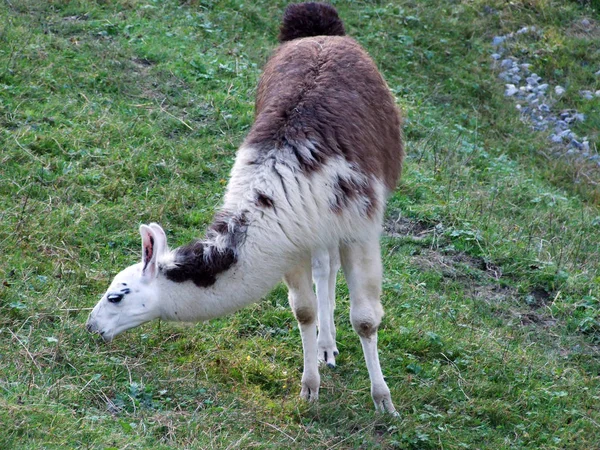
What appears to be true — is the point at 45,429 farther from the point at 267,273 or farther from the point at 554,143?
the point at 554,143

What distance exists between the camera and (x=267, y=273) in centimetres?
430

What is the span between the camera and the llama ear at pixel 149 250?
429cm

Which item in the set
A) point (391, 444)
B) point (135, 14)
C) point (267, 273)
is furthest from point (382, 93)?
point (135, 14)

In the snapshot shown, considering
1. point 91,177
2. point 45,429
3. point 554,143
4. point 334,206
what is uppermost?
point 334,206

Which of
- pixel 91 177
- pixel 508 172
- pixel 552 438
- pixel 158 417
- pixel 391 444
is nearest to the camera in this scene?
pixel 158 417

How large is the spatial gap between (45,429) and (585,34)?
33.0 feet

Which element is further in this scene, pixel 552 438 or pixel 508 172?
pixel 508 172

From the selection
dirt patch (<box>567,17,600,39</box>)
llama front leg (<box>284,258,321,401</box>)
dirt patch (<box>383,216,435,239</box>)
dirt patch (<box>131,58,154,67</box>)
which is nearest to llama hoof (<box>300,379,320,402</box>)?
llama front leg (<box>284,258,321,401</box>)

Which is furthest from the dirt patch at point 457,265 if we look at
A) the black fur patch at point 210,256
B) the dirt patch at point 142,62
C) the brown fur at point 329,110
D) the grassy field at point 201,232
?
the dirt patch at point 142,62

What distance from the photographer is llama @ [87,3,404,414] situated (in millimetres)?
4262

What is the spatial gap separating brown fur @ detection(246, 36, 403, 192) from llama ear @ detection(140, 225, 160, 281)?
691 millimetres

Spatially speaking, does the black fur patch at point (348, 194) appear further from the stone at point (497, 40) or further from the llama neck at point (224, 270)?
the stone at point (497, 40)

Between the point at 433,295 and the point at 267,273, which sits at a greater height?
the point at 267,273

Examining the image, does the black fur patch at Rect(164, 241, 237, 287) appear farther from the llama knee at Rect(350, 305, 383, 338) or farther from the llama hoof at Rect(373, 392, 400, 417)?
the llama hoof at Rect(373, 392, 400, 417)
